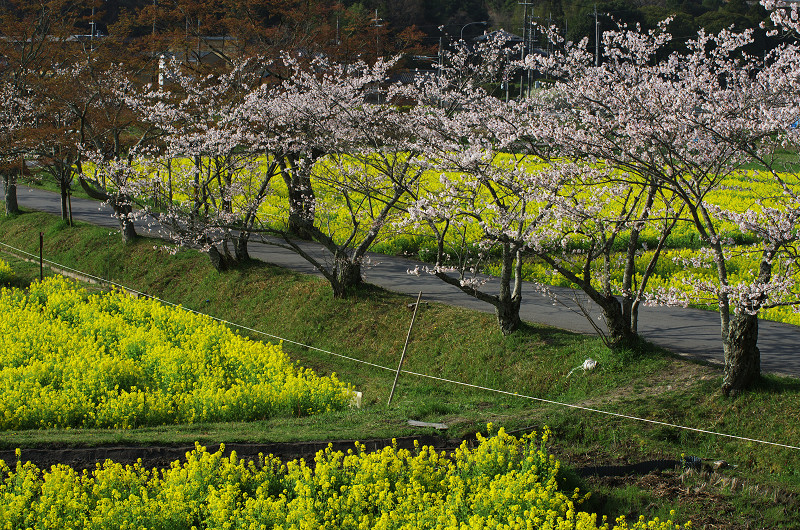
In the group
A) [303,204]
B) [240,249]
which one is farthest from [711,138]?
[240,249]

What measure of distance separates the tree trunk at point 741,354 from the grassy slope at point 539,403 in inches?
6.1

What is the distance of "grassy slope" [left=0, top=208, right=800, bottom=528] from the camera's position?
6680 millimetres

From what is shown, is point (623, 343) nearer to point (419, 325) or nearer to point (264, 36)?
point (419, 325)

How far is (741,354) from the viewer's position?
27.5 feet

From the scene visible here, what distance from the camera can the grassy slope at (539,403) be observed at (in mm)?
6680

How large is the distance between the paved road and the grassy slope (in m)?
0.88

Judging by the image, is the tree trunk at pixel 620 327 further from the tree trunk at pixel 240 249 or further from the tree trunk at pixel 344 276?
the tree trunk at pixel 240 249

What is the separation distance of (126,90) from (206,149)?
7052mm

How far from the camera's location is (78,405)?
30.7 ft

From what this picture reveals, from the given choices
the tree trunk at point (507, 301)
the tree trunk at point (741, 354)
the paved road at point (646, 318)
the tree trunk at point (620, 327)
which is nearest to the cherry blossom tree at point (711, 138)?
the tree trunk at point (741, 354)

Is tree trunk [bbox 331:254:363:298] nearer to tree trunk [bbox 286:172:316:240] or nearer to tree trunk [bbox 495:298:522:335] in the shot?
tree trunk [bbox 286:172:316:240]

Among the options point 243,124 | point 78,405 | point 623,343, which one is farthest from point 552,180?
point 243,124

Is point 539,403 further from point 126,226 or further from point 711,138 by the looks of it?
point 126,226

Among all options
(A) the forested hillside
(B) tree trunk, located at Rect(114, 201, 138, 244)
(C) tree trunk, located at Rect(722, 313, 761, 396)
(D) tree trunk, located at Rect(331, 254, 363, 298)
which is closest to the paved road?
(D) tree trunk, located at Rect(331, 254, 363, 298)
